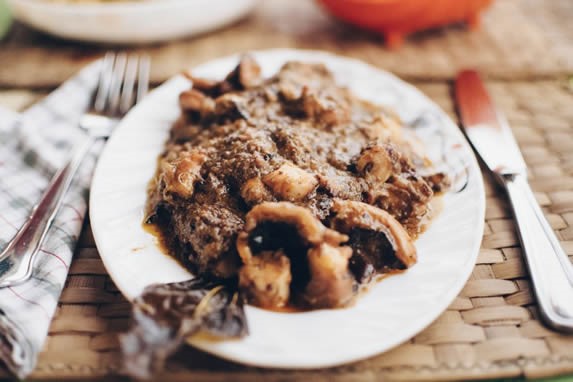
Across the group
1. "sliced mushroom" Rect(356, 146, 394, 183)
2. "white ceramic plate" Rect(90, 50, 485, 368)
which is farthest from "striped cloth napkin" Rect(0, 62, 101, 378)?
"sliced mushroom" Rect(356, 146, 394, 183)

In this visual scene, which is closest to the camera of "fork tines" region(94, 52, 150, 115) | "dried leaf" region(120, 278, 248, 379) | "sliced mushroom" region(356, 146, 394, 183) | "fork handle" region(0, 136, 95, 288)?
"dried leaf" region(120, 278, 248, 379)

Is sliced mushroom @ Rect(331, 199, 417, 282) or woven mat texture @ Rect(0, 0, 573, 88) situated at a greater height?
woven mat texture @ Rect(0, 0, 573, 88)

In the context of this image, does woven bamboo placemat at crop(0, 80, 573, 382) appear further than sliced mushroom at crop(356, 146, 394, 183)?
No

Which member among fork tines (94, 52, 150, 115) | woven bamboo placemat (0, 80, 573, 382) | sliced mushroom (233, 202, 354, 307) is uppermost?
fork tines (94, 52, 150, 115)

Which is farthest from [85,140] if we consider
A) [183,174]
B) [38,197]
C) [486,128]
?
[486,128]

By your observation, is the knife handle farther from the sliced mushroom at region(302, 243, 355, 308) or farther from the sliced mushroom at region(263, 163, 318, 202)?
the sliced mushroom at region(263, 163, 318, 202)

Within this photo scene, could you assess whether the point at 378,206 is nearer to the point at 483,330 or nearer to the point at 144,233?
the point at 483,330

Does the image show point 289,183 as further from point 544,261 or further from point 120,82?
point 120,82
